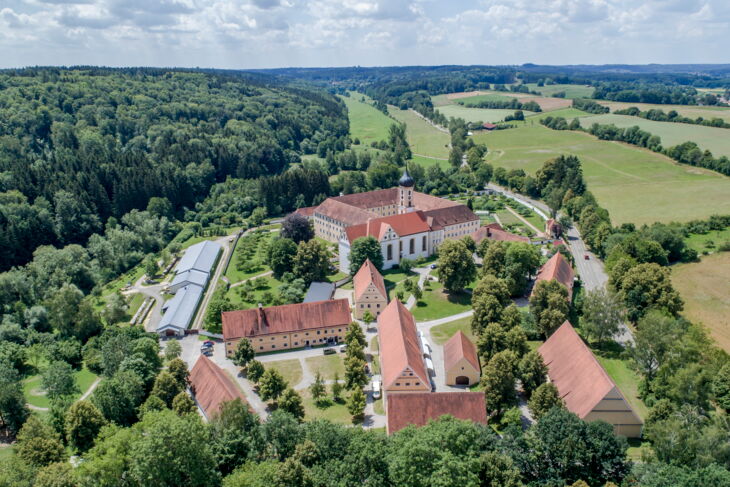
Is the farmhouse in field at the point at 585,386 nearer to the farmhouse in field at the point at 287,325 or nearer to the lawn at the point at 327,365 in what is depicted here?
the lawn at the point at 327,365

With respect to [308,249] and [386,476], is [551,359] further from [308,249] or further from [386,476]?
[308,249]

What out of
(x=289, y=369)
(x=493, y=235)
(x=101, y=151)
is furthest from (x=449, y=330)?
(x=101, y=151)

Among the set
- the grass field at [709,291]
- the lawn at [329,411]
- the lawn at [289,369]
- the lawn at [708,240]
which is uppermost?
the lawn at [708,240]

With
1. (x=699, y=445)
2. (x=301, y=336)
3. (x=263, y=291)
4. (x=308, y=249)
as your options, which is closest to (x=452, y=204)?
(x=308, y=249)

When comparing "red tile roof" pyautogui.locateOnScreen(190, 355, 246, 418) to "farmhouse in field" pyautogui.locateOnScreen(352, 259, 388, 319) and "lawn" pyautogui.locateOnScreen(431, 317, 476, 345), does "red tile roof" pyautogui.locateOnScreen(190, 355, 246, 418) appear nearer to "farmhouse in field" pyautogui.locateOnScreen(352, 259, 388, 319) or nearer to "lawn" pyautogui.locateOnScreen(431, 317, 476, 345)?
"farmhouse in field" pyautogui.locateOnScreen(352, 259, 388, 319)

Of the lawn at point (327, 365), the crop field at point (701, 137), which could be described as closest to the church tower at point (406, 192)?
the lawn at point (327, 365)

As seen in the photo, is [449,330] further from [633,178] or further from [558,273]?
[633,178]

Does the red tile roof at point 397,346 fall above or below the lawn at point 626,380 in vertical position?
above
